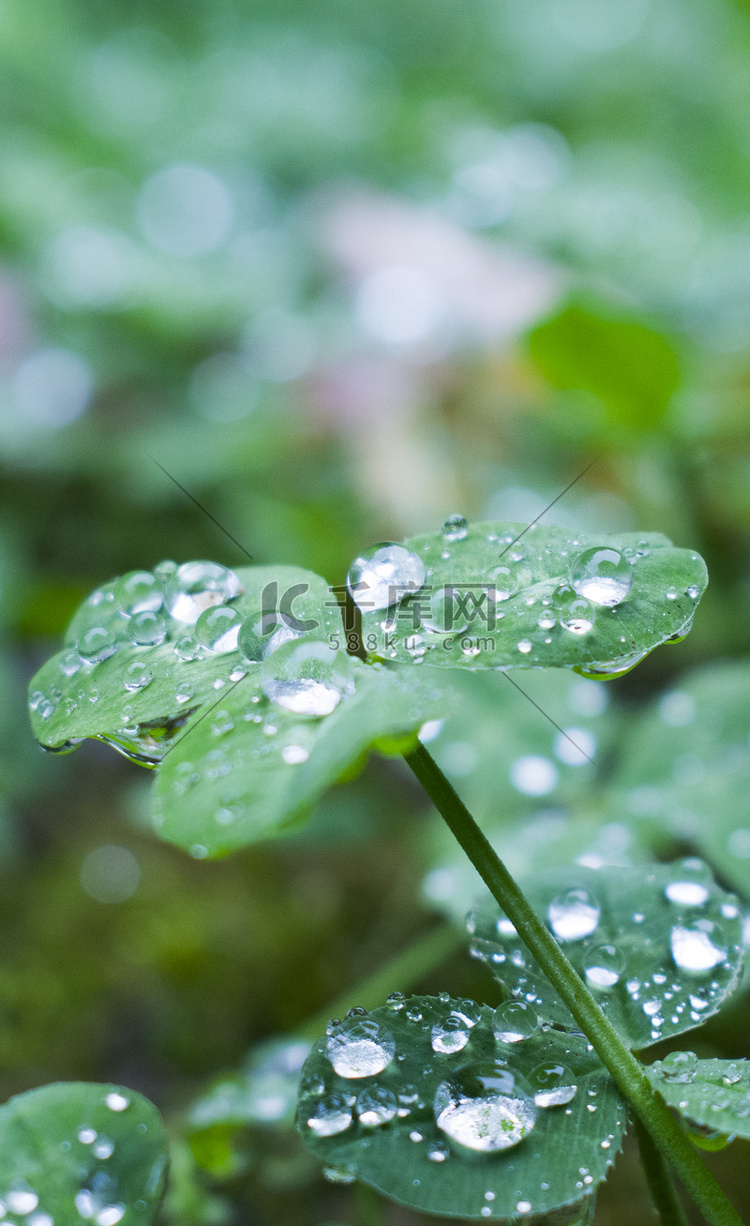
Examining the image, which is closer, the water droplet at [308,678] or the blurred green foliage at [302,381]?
the water droplet at [308,678]

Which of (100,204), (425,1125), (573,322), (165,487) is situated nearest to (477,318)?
(573,322)

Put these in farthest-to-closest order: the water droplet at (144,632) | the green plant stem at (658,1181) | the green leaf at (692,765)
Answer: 1. the green leaf at (692,765)
2. the water droplet at (144,632)
3. the green plant stem at (658,1181)

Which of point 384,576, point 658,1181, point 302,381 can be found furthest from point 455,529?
point 302,381

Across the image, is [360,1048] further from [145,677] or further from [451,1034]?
[145,677]

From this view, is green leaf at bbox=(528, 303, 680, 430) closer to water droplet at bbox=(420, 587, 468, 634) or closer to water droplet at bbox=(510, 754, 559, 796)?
water droplet at bbox=(510, 754, 559, 796)

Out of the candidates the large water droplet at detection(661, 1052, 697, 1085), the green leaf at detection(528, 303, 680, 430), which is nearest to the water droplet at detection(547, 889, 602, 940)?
the large water droplet at detection(661, 1052, 697, 1085)

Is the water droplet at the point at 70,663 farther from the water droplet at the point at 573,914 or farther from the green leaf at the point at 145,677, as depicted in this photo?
the water droplet at the point at 573,914

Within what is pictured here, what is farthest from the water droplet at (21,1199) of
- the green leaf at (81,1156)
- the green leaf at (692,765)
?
the green leaf at (692,765)
